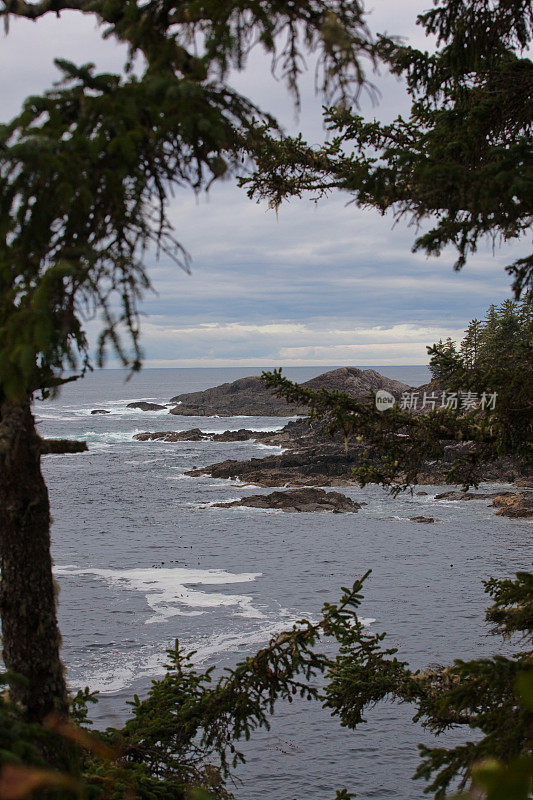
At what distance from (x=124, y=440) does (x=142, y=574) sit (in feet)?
163

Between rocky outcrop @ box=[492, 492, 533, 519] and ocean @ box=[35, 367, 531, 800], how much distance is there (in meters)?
0.81

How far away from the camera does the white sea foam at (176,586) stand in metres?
22.1

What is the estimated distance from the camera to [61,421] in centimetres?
10188

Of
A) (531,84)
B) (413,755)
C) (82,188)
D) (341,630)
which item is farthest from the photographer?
(413,755)

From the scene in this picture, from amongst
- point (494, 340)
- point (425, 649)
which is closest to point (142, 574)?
point (425, 649)

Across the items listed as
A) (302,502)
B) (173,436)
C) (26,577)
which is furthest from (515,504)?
(173,436)

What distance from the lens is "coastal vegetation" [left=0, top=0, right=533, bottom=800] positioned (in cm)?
386

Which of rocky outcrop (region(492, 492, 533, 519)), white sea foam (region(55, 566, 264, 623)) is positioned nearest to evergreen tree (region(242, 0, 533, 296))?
white sea foam (region(55, 566, 264, 623))

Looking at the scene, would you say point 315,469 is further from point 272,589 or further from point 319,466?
point 272,589

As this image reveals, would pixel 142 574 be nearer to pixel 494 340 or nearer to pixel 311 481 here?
pixel 311 481

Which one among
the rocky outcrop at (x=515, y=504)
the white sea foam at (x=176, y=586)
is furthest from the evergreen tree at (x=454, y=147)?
the rocky outcrop at (x=515, y=504)

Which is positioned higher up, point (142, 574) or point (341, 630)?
point (341, 630)

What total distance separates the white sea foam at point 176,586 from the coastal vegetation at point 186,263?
49.1 feet

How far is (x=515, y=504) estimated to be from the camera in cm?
3619
